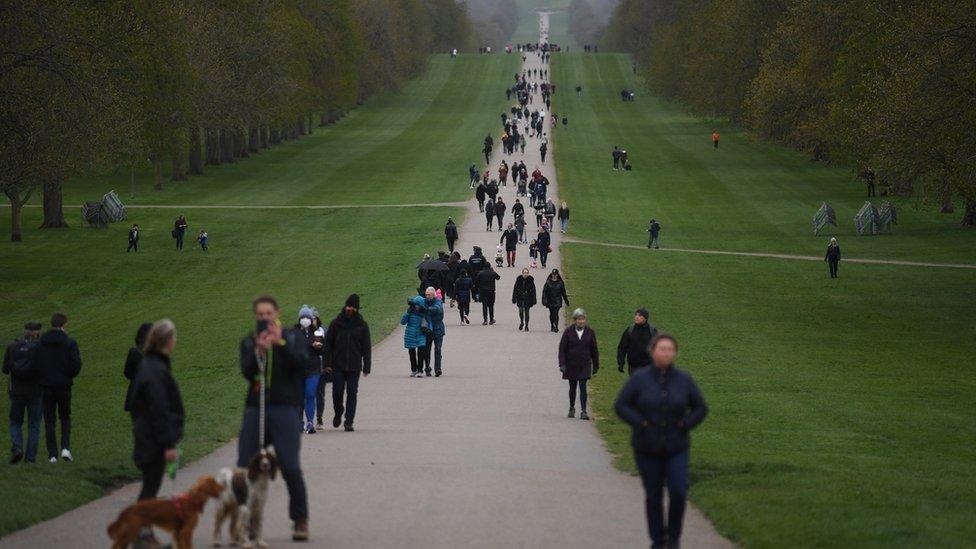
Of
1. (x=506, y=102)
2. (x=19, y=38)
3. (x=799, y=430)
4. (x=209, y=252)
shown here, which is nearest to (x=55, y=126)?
Answer: (x=19, y=38)

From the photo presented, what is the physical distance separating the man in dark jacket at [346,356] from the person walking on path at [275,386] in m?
7.82

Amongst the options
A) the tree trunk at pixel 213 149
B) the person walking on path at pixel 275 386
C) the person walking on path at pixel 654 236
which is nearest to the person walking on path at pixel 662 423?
the person walking on path at pixel 275 386

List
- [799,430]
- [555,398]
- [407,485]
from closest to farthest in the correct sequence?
[407,485]
[799,430]
[555,398]

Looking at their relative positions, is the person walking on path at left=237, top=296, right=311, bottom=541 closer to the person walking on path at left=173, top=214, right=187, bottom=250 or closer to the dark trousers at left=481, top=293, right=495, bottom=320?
the dark trousers at left=481, top=293, right=495, bottom=320

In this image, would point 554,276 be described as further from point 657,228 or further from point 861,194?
point 861,194

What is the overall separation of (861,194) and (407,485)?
69.1m

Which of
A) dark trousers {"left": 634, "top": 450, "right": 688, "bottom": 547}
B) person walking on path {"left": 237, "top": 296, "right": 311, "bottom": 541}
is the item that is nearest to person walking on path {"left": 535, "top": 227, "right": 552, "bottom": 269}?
person walking on path {"left": 237, "top": 296, "right": 311, "bottom": 541}

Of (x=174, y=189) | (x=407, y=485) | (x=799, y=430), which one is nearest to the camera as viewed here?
(x=407, y=485)

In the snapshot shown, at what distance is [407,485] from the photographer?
15367mm

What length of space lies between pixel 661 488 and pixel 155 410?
3911 millimetres

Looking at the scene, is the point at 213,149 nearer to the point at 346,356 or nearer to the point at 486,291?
the point at 486,291

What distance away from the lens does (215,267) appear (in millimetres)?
56250

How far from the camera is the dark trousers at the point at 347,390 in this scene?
20.1m

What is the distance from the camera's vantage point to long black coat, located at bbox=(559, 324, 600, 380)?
22.0 meters
